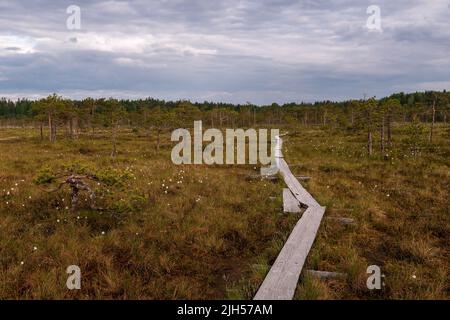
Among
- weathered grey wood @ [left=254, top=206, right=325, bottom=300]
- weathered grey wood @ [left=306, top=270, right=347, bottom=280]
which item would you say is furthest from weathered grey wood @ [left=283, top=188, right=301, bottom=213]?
weathered grey wood @ [left=306, top=270, right=347, bottom=280]

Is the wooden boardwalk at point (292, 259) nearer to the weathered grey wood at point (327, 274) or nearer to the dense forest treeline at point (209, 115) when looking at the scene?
the weathered grey wood at point (327, 274)

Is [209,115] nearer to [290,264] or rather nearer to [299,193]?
[299,193]

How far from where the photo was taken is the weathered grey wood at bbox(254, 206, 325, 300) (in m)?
4.90

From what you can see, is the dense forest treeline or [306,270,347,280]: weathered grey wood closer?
[306,270,347,280]: weathered grey wood

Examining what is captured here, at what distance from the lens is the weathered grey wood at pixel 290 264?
193 inches

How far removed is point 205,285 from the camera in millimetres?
5926

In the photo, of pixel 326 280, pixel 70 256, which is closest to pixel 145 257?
pixel 70 256

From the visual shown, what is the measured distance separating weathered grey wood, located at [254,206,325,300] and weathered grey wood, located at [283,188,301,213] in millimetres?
1052
